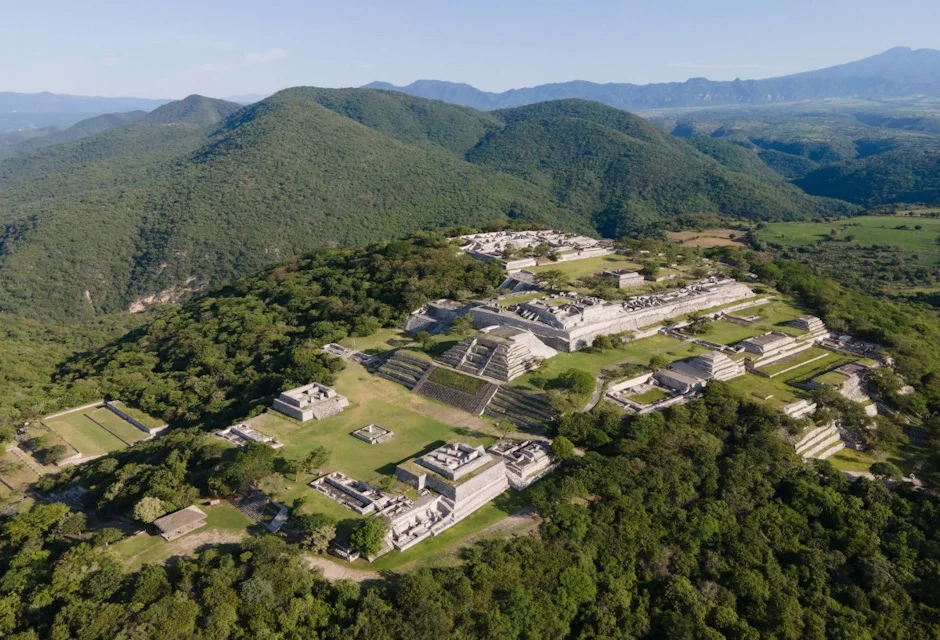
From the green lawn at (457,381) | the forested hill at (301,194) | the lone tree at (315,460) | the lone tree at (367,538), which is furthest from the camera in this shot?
the forested hill at (301,194)

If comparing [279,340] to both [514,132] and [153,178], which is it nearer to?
[153,178]

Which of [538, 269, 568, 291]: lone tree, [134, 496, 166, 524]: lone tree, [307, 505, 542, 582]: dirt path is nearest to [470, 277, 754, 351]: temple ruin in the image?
[538, 269, 568, 291]: lone tree

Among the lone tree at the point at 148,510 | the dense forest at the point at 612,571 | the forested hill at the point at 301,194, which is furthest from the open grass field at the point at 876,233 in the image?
the lone tree at the point at 148,510

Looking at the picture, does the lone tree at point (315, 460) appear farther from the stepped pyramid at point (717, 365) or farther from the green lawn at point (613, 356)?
the stepped pyramid at point (717, 365)

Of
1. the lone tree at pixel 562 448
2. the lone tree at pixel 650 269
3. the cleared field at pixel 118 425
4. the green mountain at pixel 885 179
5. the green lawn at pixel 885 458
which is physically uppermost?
the lone tree at pixel 562 448

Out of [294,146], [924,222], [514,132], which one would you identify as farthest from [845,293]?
[514,132]

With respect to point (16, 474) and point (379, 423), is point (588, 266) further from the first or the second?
point (16, 474)

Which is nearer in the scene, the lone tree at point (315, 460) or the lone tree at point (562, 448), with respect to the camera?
the lone tree at point (315, 460)

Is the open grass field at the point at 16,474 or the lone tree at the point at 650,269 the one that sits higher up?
the lone tree at the point at 650,269
